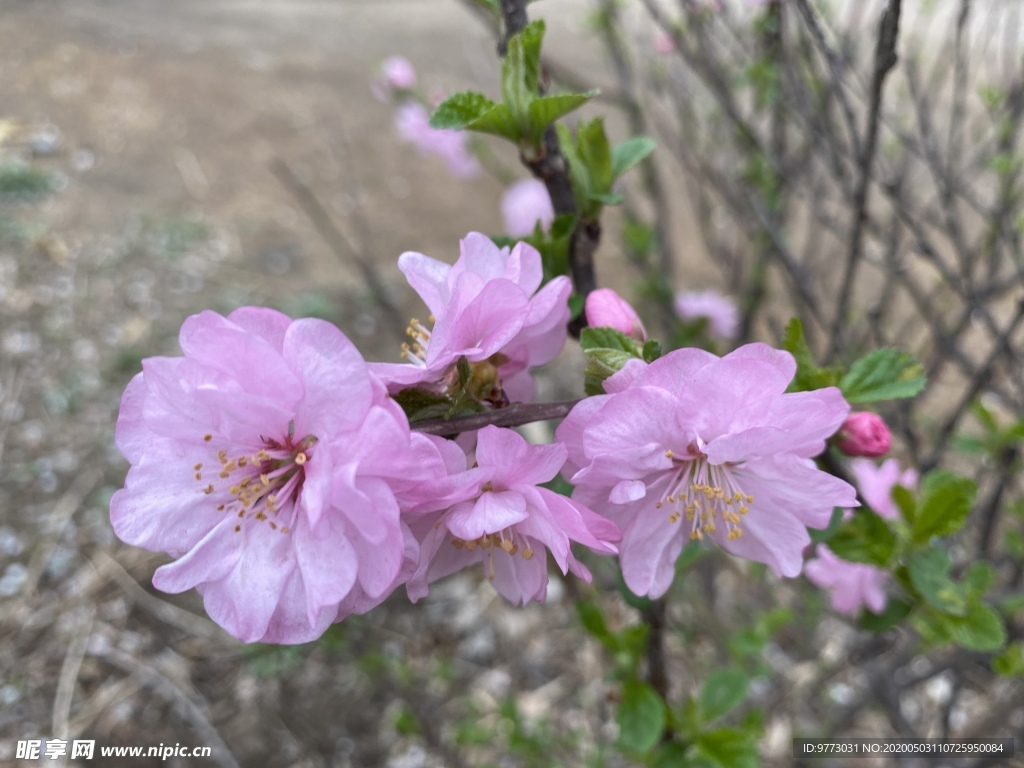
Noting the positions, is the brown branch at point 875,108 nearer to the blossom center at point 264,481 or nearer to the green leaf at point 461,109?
the green leaf at point 461,109

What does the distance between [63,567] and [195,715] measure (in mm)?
840

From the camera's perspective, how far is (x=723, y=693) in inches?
54.9

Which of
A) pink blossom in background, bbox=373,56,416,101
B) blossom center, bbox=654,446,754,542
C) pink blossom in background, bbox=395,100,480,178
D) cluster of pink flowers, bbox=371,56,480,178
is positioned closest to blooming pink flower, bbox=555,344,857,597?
blossom center, bbox=654,446,754,542

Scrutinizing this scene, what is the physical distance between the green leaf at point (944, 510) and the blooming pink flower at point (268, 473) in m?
0.89

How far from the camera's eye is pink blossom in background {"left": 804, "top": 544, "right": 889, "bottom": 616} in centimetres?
133

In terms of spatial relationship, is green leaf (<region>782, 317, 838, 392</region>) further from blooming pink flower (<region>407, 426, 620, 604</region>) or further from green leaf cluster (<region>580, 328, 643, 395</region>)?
blooming pink flower (<region>407, 426, 620, 604</region>)

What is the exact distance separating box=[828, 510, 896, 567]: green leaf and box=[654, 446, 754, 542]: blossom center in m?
0.31

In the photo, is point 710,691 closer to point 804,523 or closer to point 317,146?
point 804,523

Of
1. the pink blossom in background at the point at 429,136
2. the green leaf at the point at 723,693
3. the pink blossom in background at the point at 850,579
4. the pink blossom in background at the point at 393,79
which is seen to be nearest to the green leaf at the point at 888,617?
the pink blossom in background at the point at 850,579

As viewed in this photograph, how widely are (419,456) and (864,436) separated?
2.08ft

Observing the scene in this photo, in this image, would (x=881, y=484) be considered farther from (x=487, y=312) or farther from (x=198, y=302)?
(x=198, y=302)

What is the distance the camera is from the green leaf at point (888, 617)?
123cm

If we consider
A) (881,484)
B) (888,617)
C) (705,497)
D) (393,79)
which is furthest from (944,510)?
(393,79)

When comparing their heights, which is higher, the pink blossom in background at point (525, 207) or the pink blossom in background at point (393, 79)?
the pink blossom in background at point (393, 79)
